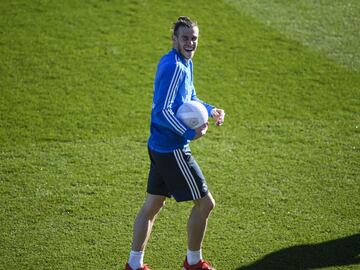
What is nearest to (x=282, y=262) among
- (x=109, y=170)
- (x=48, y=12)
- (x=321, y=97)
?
(x=109, y=170)

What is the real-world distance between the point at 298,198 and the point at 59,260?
2625 mm

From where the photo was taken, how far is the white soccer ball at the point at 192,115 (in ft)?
15.4

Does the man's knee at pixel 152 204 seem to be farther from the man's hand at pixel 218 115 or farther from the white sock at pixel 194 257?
the man's hand at pixel 218 115

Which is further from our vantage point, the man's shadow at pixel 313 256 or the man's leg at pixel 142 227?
the man's shadow at pixel 313 256

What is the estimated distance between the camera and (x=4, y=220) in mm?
5883

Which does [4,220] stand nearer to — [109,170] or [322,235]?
[109,170]

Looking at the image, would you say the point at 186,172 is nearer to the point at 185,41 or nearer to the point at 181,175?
the point at 181,175

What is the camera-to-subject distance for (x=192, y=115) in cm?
468

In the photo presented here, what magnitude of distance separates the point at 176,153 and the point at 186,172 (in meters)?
0.18

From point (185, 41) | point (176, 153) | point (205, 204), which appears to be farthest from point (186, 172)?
point (185, 41)

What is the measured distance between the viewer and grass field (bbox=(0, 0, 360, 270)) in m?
5.62

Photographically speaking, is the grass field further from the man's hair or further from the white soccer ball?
the man's hair

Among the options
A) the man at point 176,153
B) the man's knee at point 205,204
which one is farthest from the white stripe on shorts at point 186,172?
the man's knee at point 205,204

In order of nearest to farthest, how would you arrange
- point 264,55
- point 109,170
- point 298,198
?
1. point 298,198
2. point 109,170
3. point 264,55
